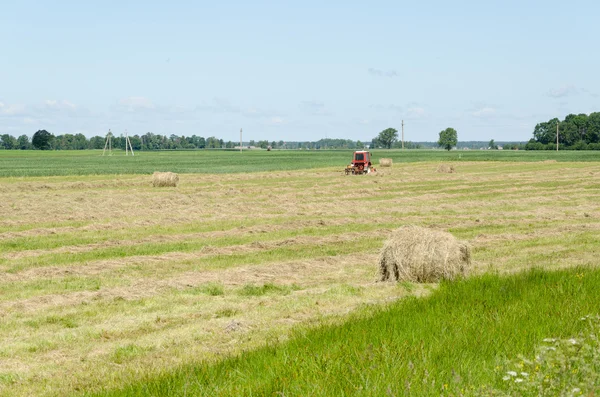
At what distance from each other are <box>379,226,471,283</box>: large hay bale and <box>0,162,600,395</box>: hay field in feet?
1.64

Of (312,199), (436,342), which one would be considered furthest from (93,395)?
(312,199)

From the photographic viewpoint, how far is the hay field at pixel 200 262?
8.84 metres

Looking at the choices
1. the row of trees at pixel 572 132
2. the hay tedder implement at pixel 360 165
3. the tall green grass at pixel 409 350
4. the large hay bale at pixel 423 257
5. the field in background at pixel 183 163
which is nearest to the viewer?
the tall green grass at pixel 409 350

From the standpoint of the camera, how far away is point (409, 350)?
7.19 meters

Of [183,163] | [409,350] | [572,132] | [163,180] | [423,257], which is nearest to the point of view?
[409,350]

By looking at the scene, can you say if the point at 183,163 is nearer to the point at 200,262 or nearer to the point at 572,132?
the point at 200,262

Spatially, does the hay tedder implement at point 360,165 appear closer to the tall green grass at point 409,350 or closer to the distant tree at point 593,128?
the tall green grass at point 409,350

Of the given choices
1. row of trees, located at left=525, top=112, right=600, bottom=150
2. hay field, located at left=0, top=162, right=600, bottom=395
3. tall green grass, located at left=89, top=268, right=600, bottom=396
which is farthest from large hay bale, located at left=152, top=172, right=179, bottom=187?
row of trees, located at left=525, top=112, right=600, bottom=150

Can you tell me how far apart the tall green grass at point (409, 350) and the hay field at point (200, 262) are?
91 centimetres

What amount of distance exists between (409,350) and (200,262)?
8.21m

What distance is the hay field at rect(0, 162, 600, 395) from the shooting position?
29.0 ft

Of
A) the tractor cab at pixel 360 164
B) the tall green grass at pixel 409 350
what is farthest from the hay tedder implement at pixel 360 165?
the tall green grass at pixel 409 350

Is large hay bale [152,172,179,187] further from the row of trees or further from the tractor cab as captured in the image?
the row of trees

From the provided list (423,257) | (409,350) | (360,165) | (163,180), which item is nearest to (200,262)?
(423,257)
